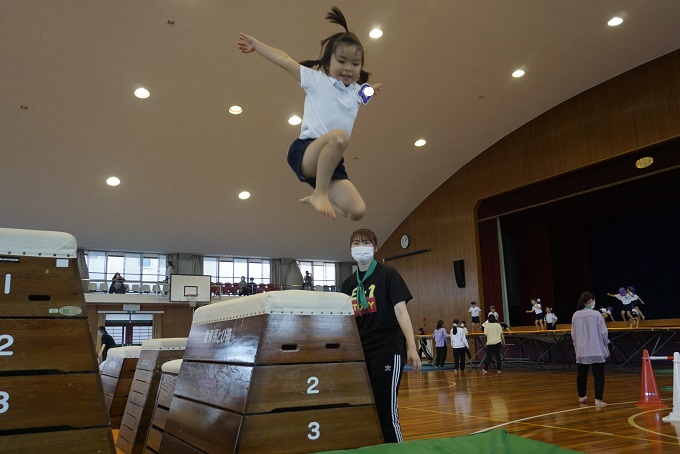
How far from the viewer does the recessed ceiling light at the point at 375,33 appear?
33.5 feet

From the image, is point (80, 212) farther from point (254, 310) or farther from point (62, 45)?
point (254, 310)

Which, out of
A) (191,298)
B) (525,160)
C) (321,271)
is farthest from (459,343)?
(321,271)

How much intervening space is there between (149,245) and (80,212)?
11.4ft

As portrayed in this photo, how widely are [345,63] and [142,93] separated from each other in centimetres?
997

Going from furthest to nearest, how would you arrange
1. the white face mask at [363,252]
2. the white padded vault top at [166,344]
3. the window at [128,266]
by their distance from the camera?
the window at [128,266] < the white padded vault top at [166,344] < the white face mask at [363,252]

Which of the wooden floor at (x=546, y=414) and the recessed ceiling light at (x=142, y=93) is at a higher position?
the recessed ceiling light at (x=142, y=93)

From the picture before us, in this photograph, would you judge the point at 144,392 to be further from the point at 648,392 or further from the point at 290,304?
the point at 648,392

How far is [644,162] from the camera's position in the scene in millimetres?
12031

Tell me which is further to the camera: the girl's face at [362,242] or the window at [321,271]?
the window at [321,271]

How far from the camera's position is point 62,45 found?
9734 mm

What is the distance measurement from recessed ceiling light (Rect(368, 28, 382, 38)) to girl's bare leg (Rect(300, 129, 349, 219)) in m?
8.47

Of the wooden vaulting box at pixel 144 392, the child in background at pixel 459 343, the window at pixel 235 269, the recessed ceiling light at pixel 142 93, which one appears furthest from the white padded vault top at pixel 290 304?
the window at pixel 235 269

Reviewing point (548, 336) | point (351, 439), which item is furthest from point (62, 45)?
point (548, 336)

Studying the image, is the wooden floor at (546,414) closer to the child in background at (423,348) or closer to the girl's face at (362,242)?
the girl's face at (362,242)
